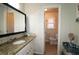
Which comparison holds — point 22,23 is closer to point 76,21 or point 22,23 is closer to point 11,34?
point 11,34

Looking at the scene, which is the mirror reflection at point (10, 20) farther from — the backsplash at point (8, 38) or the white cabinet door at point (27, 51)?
the white cabinet door at point (27, 51)

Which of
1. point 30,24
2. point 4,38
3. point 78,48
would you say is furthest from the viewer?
point 4,38

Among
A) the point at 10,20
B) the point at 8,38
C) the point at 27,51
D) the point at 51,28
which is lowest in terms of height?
the point at 27,51

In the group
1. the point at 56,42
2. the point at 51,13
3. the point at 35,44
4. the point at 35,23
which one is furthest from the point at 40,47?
the point at 51,13

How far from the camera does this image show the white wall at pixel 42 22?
1.28 meters

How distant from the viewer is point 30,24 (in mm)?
1377

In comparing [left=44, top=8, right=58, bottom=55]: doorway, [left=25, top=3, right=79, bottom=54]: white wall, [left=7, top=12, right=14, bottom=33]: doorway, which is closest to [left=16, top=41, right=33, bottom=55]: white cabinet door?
[left=25, top=3, right=79, bottom=54]: white wall

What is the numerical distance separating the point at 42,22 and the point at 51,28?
14 cm

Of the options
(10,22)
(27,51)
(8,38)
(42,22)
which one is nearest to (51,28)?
(42,22)

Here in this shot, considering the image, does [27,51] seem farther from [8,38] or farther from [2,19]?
[2,19]

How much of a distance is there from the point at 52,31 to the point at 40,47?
10.7 inches

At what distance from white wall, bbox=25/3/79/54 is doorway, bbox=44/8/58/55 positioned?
52 millimetres

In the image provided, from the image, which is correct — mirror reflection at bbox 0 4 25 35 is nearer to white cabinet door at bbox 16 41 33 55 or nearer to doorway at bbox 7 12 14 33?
doorway at bbox 7 12 14 33

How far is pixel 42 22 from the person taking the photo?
137 centimetres
